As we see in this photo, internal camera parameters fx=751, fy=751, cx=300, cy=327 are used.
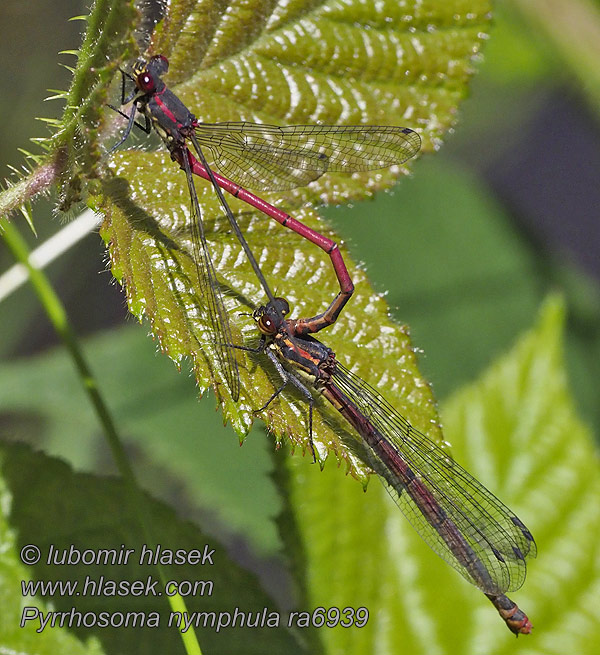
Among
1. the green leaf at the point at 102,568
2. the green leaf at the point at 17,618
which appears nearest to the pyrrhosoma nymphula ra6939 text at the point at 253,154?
the green leaf at the point at 102,568

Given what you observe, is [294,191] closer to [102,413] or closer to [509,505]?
[102,413]

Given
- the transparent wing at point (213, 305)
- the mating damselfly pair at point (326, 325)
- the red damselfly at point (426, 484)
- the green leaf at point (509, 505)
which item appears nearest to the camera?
the transparent wing at point (213, 305)

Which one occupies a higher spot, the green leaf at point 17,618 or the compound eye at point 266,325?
the compound eye at point 266,325

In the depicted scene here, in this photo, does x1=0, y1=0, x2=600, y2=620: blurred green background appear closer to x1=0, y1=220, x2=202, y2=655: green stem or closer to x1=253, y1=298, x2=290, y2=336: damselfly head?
x1=0, y1=220, x2=202, y2=655: green stem

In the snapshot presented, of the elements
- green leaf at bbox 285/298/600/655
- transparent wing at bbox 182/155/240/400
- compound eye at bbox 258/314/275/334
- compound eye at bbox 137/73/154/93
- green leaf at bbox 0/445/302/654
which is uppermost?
compound eye at bbox 137/73/154/93

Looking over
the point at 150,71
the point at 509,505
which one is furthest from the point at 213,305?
the point at 509,505

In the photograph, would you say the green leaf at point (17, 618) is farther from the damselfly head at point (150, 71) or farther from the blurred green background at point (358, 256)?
the blurred green background at point (358, 256)

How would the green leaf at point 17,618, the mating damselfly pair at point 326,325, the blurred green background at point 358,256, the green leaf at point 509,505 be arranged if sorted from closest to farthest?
the green leaf at point 17,618
the mating damselfly pair at point 326,325
the green leaf at point 509,505
the blurred green background at point 358,256

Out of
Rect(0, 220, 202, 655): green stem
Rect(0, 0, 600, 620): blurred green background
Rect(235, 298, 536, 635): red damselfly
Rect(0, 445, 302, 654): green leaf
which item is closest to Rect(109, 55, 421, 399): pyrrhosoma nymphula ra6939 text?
Rect(235, 298, 536, 635): red damselfly
